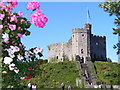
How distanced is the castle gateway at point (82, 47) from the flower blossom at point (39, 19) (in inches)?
2652

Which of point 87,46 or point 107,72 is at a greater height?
point 87,46

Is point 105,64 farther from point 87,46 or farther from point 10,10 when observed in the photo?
point 10,10

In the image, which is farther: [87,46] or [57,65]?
[87,46]

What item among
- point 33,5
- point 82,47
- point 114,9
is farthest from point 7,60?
point 82,47

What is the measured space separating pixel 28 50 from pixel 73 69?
5842 centimetres

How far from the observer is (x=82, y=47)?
7900cm

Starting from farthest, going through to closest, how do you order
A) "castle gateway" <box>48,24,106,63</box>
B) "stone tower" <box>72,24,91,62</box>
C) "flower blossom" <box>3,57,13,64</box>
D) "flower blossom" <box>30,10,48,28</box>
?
"castle gateway" <box>48,24,106,63</box>
"stone tower" <box>72,24,91,62</box>
"flower blossom" <box>30,10,48,28</box>
"flower blossom" <box>3,57,13,64</box>

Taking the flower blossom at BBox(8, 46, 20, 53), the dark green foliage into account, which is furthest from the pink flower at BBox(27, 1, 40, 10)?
the dark green foliage

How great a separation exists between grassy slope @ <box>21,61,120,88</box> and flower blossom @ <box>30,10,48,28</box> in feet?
158

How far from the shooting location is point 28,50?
32.7 ft

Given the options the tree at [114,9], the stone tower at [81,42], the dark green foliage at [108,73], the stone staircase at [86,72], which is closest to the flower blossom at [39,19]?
the tree at [114,9]

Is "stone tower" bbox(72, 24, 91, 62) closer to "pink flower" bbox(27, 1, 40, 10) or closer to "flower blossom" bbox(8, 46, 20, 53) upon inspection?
"pink flower" bbox(27, 1, 40, 10)

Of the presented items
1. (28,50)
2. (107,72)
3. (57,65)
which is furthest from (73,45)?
(28,50)

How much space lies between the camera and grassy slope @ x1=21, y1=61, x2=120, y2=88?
197 ft
